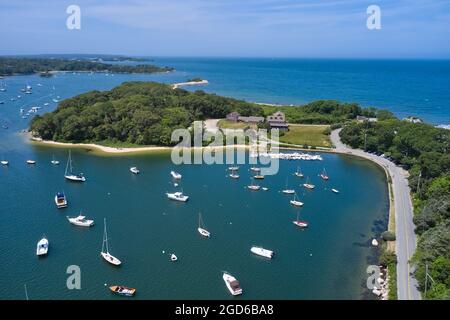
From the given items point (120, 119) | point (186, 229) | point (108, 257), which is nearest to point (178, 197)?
point (186, 229)

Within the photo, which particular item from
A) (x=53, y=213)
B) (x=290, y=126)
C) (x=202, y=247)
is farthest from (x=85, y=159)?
(x=290, y=126)

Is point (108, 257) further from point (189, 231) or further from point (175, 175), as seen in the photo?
point (175, 175)

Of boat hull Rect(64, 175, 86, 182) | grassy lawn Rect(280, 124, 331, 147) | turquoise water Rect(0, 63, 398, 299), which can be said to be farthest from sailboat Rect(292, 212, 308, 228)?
grassy lawn Rect(280, 124, 331, 147)

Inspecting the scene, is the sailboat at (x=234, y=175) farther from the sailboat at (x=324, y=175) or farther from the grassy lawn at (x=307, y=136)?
the grassy lawn at (x=307, y=136)

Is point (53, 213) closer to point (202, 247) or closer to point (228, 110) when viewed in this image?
point (202, 247)

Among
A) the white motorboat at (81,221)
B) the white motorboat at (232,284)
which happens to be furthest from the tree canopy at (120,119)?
the white motorboat at (232,284)

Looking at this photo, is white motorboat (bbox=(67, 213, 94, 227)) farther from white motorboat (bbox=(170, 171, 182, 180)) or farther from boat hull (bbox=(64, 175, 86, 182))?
white motorboat (bbox=(170, 171, 182, 180))

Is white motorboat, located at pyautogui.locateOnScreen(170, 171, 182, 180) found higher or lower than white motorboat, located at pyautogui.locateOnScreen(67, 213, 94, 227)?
higher
